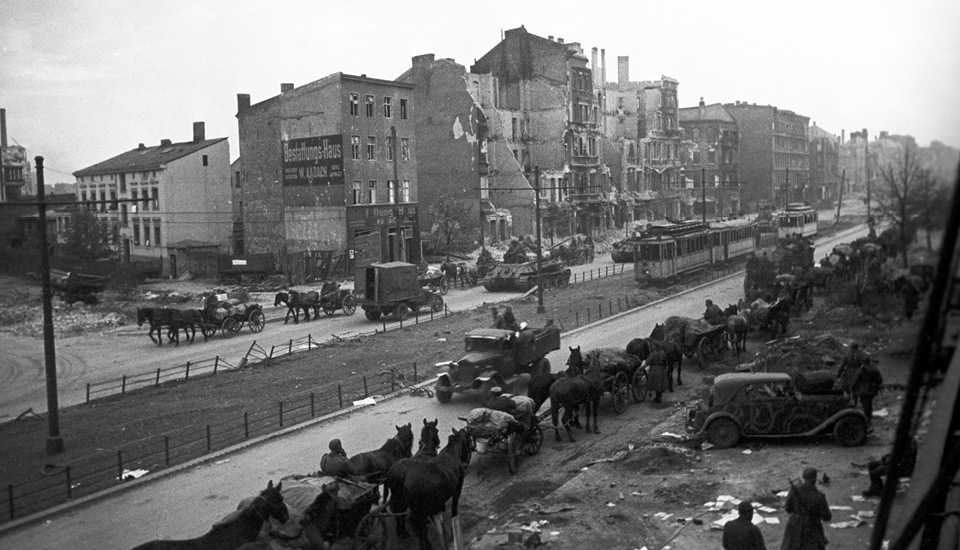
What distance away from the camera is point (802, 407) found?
44.1 ft

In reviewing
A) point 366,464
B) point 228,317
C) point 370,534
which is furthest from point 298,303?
point 370,534

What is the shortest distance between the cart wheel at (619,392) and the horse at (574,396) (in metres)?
1.30

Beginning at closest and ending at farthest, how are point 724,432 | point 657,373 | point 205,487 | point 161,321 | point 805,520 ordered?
point 805,520, point 205,487, point 724,432, point 657,373, point 161,321

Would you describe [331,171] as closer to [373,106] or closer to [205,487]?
[373,106]

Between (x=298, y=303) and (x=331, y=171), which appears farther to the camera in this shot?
(x=331, y=171)

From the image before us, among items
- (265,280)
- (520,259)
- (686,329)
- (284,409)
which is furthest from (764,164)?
(284,409)

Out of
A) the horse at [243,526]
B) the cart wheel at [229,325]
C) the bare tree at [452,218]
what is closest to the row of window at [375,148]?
the bare tree at [452,218]

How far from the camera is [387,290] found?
3244cm

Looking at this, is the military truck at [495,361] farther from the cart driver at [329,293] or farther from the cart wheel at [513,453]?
the cart driver at [329,293]

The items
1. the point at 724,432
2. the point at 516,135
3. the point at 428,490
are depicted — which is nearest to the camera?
the point at 428,490

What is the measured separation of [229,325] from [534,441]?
17.9 m

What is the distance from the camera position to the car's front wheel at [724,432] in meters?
13.8

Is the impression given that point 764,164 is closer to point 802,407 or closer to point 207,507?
point 802,407

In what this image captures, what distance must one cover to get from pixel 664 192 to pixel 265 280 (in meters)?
44.3
